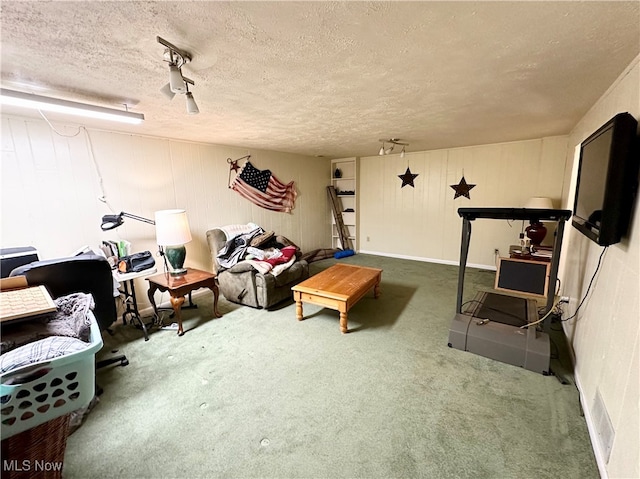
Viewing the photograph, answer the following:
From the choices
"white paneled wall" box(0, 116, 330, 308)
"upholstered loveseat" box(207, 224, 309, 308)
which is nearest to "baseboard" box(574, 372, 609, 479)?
"upholstered loveseat" box(207, 224, 309, 308)

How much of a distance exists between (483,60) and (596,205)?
1062 millimetres

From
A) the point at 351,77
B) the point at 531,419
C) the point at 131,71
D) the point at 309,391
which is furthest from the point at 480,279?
the point at 131,71

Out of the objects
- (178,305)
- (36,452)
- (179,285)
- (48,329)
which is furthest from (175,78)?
(178,305)

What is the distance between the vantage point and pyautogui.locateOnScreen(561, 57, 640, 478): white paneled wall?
114 centimetres

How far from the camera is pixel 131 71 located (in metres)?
1.58

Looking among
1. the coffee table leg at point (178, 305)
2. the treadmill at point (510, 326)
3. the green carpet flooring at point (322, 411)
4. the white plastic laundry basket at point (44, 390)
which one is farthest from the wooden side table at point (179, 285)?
the treadmill at point (510, 326)

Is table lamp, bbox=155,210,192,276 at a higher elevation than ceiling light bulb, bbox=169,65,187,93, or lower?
lower

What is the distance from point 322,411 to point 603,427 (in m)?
1.47

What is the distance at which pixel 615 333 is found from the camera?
1.41 metres

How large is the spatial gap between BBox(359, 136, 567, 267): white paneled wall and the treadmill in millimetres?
2373

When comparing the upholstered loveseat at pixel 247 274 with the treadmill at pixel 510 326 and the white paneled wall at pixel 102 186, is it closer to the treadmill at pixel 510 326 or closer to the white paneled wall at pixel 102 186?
the white paneled wall at pixel 102 186

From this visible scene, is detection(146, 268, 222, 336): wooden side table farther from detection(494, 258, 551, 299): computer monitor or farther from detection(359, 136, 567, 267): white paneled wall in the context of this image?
detection(359, 136, 567, 267): white paneled wall

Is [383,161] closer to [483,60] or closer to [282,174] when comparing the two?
[282,174]

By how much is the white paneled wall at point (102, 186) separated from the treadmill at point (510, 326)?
326cm
